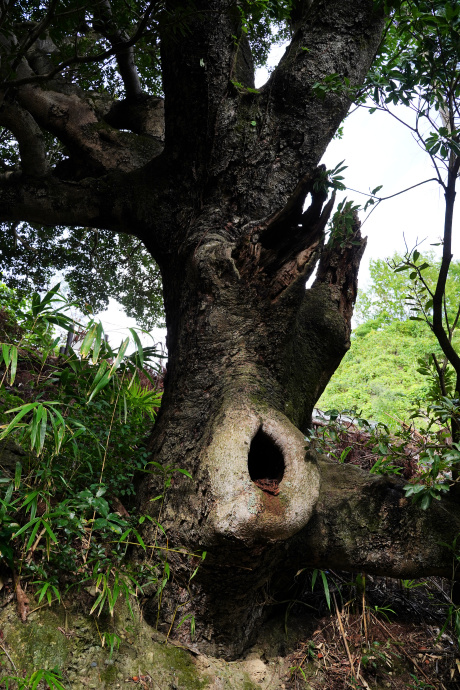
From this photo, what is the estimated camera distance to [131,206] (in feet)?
10.3

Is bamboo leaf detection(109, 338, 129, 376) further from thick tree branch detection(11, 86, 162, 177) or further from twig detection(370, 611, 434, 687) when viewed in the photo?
thick tree branch detection(11, 86, 162, 177)

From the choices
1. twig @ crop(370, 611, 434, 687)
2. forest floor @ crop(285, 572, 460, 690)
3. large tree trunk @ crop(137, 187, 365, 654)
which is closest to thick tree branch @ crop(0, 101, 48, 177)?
large tree trunk @ crop(137, 187, 365, 654)

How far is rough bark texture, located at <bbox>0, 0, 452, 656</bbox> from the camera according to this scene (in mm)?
1979

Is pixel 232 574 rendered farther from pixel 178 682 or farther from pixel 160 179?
pixel 160 179

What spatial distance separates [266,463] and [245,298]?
0.87 m

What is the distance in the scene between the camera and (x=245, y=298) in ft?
8.02

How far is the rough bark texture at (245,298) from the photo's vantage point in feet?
6.49

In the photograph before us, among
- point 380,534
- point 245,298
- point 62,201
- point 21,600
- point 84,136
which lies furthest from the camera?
point 84,136

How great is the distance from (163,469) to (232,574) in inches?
21.5

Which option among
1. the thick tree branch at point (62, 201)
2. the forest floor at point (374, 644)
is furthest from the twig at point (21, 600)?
the thick tree branch at point (62, 201)

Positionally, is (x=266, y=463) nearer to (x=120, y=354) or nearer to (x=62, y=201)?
(x=120, y=354)

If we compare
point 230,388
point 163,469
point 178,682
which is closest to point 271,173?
point 230,388

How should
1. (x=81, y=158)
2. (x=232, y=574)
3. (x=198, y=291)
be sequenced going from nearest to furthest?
(x=232, y=574) → (x=198, y=291) → (x=81, y=158)

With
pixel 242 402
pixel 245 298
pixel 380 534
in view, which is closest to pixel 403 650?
pixel 380 534
